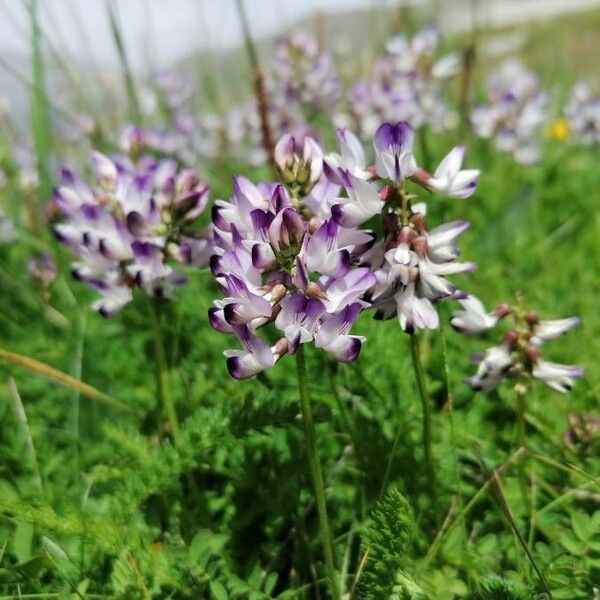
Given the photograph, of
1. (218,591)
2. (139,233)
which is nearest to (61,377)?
(139,233)

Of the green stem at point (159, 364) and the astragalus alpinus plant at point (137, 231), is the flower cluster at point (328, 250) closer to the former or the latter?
the astragalus alpinus plant at point (137, 231)

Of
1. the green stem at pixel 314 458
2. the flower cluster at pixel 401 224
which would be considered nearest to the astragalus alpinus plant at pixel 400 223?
the flower cluster at pixel 401 224

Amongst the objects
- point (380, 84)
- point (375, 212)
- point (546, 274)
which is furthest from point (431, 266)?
point (380, 84)

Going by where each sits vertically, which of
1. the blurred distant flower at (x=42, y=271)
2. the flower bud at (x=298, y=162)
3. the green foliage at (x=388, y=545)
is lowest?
the green foliage at (x=388, y=545)

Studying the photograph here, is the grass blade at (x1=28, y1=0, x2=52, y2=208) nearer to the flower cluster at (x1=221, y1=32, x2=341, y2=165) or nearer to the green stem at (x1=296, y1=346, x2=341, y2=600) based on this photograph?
the flower cluster at (x1=221, y1=32, x2=341, y2=165)

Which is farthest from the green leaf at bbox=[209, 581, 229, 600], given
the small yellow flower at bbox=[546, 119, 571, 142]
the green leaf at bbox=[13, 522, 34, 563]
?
the small yellow flower at bbox=[546, 119, 571, 142]

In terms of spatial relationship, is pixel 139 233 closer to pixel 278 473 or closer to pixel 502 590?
pixel 278 473
